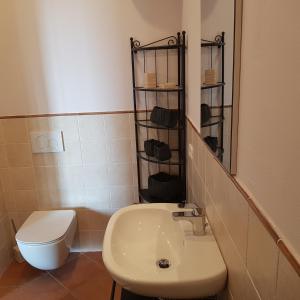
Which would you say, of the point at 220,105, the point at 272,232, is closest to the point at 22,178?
the point at 220,105

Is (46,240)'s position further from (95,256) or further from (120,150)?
(120,150)

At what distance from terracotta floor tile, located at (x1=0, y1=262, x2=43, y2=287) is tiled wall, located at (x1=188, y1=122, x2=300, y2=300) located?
5.28 ft

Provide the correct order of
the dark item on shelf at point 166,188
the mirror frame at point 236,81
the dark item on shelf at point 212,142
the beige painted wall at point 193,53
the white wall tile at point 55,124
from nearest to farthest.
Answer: the mirror frame at point 236,81 → the dark item on shelf at point 212,142 → the beige painted wall at point 193,53 → the dark item on shelf at point 166,188 → the white wall tile at point 55,124

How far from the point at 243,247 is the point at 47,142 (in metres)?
1.73

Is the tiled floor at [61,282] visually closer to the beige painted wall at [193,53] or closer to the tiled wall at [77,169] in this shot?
the tiled wall at [77,169]

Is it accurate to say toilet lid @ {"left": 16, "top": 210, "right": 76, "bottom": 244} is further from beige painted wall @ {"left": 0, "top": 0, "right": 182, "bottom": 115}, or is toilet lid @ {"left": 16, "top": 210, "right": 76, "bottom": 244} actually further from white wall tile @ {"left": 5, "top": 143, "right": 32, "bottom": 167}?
beige painted wall @ {"left": 0, "top": 0, "right": 182, "bottom": 115}

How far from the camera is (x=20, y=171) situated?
2215mm

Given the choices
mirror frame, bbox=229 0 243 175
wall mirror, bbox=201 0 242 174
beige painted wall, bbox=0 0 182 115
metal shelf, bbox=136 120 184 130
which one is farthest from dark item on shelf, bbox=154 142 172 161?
mirror frame, bbox=229 0 243 175

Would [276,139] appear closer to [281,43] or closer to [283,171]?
[283,171]

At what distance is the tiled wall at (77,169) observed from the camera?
2117 millimetres

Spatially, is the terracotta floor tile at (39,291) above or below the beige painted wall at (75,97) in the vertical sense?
below

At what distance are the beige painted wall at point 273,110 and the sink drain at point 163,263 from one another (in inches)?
24.4

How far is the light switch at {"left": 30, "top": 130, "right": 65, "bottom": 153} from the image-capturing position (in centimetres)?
212

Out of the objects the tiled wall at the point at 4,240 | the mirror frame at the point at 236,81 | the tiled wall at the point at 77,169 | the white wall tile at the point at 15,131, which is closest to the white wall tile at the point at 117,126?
the tiled wall at the point at 77,169
